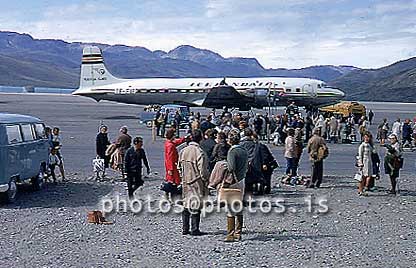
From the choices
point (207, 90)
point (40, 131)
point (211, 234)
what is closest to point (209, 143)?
point (211, 234)

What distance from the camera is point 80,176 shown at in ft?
59.4

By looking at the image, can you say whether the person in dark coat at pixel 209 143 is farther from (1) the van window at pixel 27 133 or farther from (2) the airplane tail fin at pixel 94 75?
(2) the airplane tail fin at pixel 94 75

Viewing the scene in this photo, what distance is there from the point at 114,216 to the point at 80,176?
20.4 ft

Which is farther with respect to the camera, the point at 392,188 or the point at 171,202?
the point at 392,188

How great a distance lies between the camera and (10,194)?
13.6 m

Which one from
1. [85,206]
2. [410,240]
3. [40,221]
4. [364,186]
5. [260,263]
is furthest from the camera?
[364,186]

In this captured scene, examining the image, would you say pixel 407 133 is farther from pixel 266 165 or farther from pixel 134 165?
pixel 134 165

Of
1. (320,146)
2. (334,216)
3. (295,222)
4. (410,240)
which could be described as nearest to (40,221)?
(295,222)

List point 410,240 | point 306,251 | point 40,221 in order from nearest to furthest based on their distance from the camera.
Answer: point 306,251 < point 410,240 < point 40,221

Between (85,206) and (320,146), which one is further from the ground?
(320,146)

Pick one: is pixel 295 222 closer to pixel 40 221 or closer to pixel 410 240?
pixel 410 240

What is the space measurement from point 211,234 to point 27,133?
20.3 feet

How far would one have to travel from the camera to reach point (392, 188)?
15531mm

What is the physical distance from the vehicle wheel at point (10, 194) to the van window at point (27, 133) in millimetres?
1251
